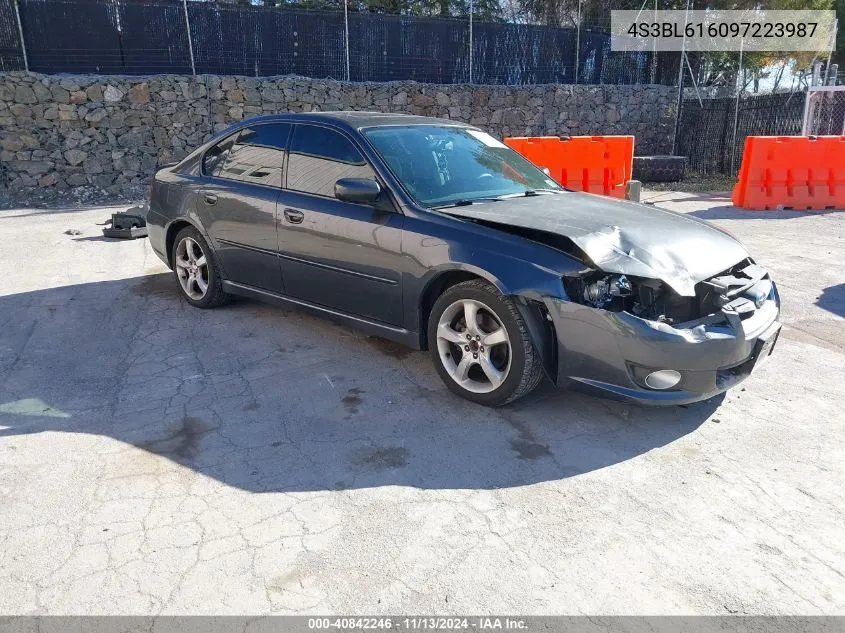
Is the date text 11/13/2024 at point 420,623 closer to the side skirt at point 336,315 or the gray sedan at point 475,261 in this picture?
the gray sedan at point 475,261

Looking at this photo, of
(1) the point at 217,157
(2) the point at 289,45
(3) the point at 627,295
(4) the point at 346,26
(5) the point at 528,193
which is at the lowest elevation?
(3) the point at 627,295

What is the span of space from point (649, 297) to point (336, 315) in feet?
7.16

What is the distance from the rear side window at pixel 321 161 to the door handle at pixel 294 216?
18 centimetres

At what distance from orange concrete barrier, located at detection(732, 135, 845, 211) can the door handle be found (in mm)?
9032

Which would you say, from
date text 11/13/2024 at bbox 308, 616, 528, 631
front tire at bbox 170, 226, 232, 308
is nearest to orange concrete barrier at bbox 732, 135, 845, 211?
front tire at bbox 170, 226, 232, 308

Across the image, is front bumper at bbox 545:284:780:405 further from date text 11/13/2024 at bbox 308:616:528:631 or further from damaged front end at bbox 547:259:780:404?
date text 11/13/2024 at bbox 308:616:528:631

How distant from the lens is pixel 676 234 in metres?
4.07

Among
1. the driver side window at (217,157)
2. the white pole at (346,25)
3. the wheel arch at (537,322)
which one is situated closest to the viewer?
the wheel arch at (537,322)

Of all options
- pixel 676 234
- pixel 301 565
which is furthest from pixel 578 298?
pixel 301 565

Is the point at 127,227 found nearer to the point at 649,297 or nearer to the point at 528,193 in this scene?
the point at 528,193

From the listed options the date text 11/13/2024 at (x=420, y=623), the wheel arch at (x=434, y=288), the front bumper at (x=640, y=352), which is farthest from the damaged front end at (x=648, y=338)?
the date text 11/13/2024 at (x=420, y=623)

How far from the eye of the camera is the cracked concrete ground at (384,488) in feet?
8.23

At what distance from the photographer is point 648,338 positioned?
135 inches

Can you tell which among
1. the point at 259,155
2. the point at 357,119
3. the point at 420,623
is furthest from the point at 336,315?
the point at 420,623
